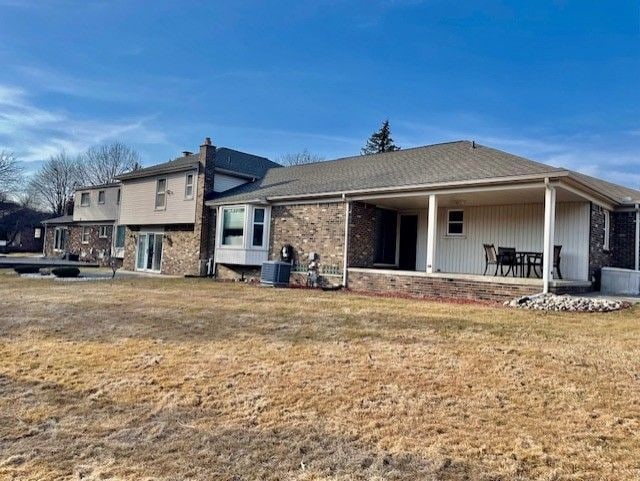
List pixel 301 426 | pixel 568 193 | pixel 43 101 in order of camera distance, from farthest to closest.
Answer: pixel 43 101 → pixel 568 193 → pixel 301 426

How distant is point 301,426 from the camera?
3.56m

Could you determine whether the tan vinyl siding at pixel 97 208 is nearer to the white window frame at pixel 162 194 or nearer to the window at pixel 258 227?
the white window frame at pixel 162 194

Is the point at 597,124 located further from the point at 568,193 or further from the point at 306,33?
the point at 306,33

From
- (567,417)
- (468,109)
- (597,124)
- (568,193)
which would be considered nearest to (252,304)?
(567,417)

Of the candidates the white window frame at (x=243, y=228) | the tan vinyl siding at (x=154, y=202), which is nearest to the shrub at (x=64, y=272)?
the tan vinyl siding at (x=154, y=202)

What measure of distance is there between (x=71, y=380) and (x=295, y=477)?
3055 mm

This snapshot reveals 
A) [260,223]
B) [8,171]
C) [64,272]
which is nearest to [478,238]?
[260,223]

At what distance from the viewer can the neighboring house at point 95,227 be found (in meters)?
27.2

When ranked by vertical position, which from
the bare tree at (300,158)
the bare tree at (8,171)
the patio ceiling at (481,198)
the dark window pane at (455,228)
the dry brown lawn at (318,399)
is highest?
the bare tree at (300,158)

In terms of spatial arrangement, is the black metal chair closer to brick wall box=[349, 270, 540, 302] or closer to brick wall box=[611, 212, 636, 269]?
brick wall box=[349, 270, 540, 302]

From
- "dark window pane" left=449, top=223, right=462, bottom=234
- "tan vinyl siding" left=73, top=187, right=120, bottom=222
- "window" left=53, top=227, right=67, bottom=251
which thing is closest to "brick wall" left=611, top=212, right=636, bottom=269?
"dark window pane" left=449, top=223, right=462, bottom=234

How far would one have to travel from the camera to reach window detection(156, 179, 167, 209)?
20.7 meters

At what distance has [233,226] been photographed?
56.2 ft

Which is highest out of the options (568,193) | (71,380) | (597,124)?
(597,124)
